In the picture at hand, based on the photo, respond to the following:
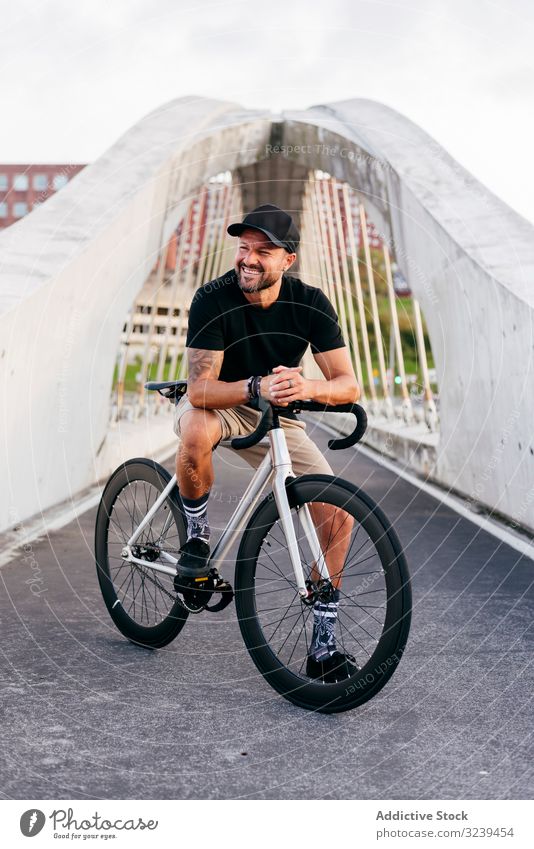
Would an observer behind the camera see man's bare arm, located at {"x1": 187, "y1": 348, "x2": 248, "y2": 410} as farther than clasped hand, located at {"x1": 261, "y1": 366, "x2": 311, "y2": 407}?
Yes

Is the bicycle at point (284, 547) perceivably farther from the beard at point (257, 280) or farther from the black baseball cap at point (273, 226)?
the black baseball cap at point (273, 226)

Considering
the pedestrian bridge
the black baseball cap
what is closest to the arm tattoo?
the black baseball cap

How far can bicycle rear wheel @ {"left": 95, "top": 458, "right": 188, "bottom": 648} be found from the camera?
4188 mm

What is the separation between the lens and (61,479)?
29.3 feet

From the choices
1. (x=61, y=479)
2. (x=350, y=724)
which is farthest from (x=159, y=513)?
(x=61, y=479)

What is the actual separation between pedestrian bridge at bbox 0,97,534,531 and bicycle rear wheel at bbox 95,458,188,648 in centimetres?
268

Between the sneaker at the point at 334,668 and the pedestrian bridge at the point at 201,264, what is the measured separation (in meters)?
3.76

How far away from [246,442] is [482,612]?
6.58ft

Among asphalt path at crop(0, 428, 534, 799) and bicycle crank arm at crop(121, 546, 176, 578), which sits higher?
bicycle crank arm at crop(121, 546, 176, 578)

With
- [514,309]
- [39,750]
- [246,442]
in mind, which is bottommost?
[39,750]

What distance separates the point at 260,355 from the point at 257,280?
0.29m

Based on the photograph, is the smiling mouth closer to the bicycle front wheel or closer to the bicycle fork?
the bicycle fork

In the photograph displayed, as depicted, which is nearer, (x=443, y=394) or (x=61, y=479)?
(x=61, y=479)
